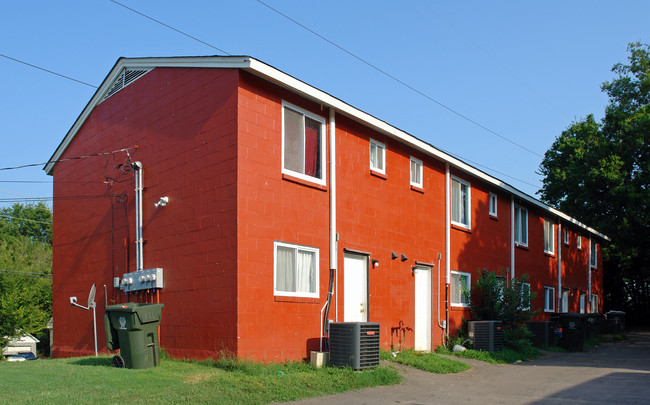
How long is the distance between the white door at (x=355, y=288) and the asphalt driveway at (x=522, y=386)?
1640 millimetres

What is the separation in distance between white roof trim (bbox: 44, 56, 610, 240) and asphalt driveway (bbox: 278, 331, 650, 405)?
5780 millimetres

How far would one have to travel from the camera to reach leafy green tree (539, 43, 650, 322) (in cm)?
2648

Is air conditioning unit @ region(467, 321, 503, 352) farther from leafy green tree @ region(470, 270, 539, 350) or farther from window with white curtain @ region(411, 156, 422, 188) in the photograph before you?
window with white curtain @ region(411, 156, 422, 188)

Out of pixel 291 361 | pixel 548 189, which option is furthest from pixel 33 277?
pixel 291 361

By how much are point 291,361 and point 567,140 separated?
24.4 meters

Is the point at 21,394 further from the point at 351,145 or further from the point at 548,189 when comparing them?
the point at 548,189

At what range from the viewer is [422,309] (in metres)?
17.3

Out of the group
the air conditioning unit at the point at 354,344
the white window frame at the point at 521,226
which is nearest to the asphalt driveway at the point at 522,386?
the air conditioning unit at the point at 354,344

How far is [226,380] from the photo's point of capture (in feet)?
33.1

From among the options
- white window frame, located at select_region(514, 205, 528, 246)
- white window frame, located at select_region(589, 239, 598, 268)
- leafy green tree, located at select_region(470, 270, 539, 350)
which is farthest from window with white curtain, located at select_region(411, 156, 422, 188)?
white window frame, located at select_region(589, 239, 598, 268)

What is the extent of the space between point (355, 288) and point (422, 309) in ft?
11.3

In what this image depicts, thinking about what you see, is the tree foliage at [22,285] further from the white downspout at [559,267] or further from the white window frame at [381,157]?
the white downspout at [559,267]

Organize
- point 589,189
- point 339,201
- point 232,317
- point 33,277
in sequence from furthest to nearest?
point 33,277
point 589,189
point 339,201
point 232,317

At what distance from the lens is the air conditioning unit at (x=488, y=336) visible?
57.9 feet
